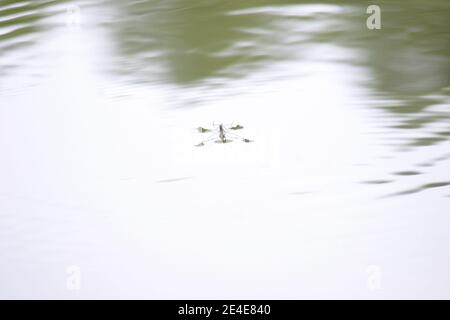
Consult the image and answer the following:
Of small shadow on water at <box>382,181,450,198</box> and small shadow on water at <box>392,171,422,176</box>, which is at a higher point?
small shadow on water at <box>392,171,422,176</box>

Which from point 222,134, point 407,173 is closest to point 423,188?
point 407,173

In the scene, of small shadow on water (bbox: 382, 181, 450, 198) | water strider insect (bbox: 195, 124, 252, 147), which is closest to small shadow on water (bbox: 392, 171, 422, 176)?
small shadow on water (bbox: 382, 181, 450, 198)

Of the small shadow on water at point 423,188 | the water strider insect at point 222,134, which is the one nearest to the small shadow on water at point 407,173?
the small shadow on water at point 423,188

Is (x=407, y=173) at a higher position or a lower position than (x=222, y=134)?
lower

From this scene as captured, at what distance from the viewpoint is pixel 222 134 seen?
2119 mm

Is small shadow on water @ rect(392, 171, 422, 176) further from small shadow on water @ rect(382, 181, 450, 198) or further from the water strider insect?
the water strider insect

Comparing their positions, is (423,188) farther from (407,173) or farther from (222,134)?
(222,134)

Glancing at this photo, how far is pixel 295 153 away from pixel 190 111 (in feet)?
1.34

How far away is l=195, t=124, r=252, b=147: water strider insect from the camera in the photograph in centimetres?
210

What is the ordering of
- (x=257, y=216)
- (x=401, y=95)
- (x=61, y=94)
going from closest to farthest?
1. (x=257, y=216)
2. (x=401, y=95)
3. (x=61, y=94)

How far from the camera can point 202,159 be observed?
206 cm

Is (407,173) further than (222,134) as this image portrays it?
No

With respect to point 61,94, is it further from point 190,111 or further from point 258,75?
point 258,75
